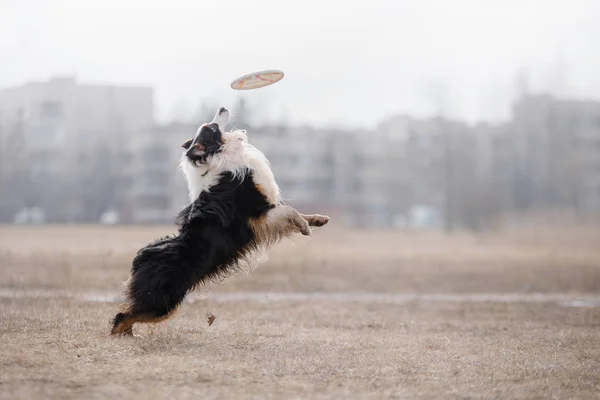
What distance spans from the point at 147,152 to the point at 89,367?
40.1 m

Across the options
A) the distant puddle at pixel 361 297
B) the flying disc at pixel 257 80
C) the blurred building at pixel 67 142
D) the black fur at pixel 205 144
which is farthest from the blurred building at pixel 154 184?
the black fur at pixel 205 144

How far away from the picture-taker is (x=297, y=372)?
7023 millimetres

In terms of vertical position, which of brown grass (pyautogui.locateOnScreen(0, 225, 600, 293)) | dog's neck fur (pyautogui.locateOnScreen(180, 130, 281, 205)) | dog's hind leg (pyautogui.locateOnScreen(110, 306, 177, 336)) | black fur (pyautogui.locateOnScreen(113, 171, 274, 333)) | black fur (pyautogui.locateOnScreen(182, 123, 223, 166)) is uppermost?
black fur (pyautogui.locateOnScreen(182, 123, 223, 166))

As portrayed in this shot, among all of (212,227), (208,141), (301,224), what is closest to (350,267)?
(301,224)

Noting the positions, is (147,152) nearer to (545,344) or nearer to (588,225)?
(588,225)

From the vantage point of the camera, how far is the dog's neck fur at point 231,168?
9039mm

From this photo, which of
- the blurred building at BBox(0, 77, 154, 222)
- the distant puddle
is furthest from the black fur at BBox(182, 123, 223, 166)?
the blurred building at BBox(0, 77, 154, 222)

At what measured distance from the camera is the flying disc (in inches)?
404

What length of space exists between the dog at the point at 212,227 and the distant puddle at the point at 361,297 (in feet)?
17.4

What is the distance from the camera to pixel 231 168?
905 cm

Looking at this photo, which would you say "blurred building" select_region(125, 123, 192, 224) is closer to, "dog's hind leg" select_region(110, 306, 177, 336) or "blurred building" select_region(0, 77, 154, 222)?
"blurred building" select_region(0, 77, 154, 222)

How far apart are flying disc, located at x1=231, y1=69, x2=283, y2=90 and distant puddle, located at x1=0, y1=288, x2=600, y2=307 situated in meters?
5.17

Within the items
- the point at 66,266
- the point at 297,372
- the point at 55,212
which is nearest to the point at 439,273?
the point at 66,266

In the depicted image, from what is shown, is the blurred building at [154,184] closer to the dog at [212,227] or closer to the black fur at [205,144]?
the black fur at [205,144]
